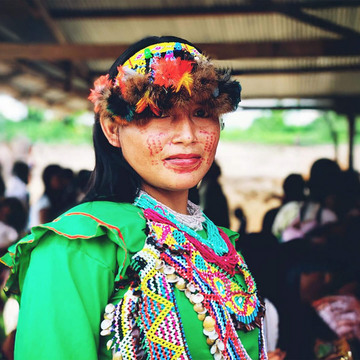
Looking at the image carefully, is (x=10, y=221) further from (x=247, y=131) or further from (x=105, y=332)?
(x=247, y=131)

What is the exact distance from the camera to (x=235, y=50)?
4.69 meters

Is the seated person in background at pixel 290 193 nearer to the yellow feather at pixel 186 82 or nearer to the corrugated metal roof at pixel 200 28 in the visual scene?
the corrugated metal roof at pixel 200 28

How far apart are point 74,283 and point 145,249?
0.62 feet

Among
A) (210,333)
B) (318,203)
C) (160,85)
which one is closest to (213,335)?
(210,333)

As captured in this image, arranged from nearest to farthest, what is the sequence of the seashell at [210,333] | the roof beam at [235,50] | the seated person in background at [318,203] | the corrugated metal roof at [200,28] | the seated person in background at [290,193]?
the seashell at [210,333]
the seated person in background at [318,203]
the roof beam at [235,50]
the seated person in background at [290,193]
the corrugated metal roof at [200,28]

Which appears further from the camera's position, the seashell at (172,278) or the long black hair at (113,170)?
the long black hair at (113,170)

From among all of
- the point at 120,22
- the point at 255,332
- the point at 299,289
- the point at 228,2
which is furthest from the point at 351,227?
the point at 120,22

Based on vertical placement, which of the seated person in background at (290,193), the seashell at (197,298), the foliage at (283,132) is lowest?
the seashell at (197,298)

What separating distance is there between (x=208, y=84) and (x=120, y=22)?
4384 millimetres

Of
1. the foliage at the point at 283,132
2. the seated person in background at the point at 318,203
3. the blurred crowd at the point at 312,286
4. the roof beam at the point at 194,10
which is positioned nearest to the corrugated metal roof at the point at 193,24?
the roof beam at the point at 194,10

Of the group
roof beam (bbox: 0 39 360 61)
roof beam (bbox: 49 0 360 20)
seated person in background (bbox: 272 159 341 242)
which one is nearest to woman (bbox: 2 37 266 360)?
seated person in background (bbox: 272 159 341 242)

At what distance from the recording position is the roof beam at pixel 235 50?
15.0 ft

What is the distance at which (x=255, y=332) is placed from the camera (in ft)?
4.23

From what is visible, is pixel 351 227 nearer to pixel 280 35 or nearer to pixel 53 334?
pixel 280 35
